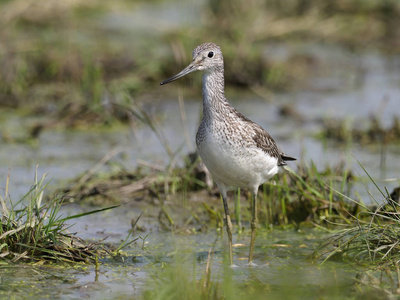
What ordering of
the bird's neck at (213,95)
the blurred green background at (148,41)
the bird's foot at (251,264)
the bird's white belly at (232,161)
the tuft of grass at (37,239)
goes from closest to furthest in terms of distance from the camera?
the tuft of grass at (37,239), the bird's white belly at (232,161), the bird's neck at (213,95), the bird's foot at (251,264), the blurred green background at (148,41)

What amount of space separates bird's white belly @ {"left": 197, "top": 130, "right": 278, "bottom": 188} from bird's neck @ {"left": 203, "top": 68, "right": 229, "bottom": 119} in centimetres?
22

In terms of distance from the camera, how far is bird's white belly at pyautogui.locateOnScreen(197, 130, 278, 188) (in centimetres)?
551

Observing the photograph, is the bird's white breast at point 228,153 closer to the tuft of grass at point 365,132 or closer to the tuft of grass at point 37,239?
the tuft of grass at point 37,239

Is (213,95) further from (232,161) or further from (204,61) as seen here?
(232,161)

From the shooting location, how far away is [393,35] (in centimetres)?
1388

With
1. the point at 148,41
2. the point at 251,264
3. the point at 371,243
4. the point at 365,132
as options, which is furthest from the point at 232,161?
the point at 148,41

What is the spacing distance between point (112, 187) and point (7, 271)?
7.77 feet

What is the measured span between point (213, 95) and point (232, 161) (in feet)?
1.71

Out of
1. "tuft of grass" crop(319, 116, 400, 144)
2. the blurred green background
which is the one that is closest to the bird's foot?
the blurred green background

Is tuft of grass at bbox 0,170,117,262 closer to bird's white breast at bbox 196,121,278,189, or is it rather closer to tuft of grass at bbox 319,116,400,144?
bird's white breast at bbox 196,121,278,189

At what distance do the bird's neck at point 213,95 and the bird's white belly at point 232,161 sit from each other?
217mm

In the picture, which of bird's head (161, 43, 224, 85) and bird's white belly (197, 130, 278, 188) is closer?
bird's white belly (197, 130, 278, 188)

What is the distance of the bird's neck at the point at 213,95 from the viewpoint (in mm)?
A: 5648

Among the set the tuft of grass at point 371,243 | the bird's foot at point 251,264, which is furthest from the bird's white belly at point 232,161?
the tuft of grass at point 371,243
